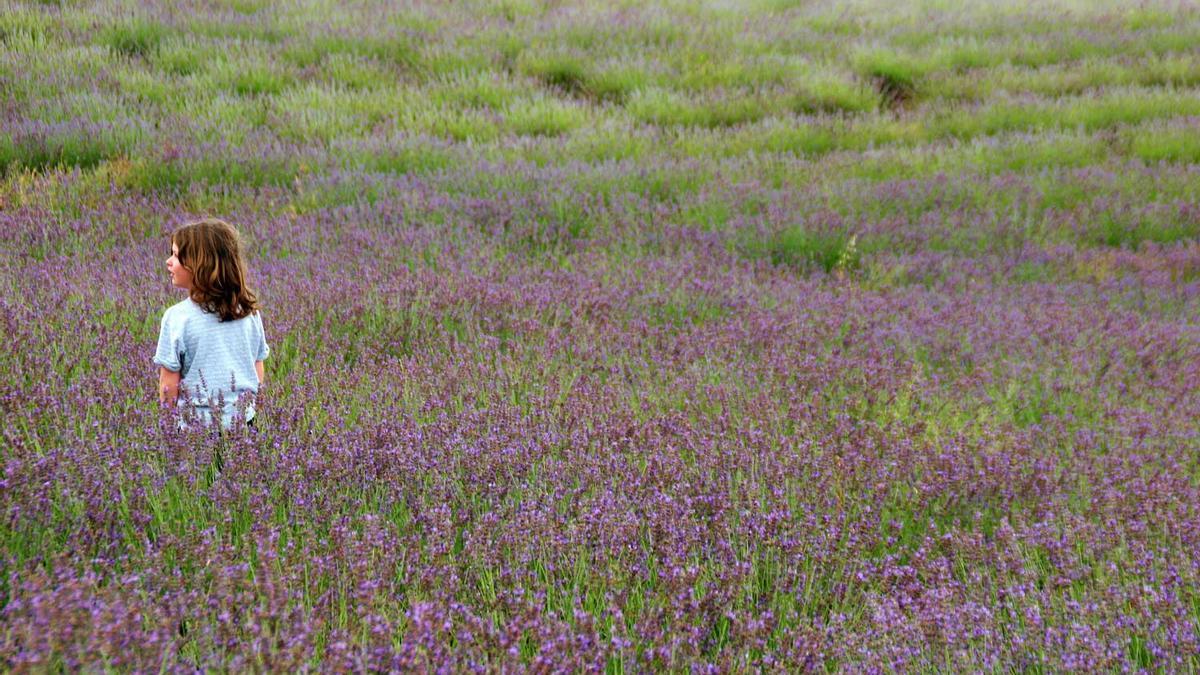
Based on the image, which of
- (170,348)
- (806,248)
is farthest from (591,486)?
(806,248)

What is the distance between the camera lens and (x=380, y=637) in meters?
1.61

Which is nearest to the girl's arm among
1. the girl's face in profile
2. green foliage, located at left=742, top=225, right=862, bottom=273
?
the girl's face in profile

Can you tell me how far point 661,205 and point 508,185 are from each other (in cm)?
106

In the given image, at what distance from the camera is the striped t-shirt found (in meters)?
2.73

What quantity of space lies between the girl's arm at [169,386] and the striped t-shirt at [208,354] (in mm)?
19

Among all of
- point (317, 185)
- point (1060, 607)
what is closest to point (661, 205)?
point (317, 185)

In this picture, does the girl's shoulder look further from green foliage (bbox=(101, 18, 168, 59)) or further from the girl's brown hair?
green foliage (bbox=(101, 18, 168, 59))

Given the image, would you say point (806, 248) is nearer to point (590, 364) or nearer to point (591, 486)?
point (590, 364)

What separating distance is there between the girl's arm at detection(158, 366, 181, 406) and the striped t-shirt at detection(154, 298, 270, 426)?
19mm

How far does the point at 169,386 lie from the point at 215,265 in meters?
0.37

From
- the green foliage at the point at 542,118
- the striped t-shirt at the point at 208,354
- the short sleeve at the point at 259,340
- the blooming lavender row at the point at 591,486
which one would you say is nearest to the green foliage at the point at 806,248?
the blooming lavender row at the point at 591,486

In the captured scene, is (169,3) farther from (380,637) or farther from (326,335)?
(380,637)

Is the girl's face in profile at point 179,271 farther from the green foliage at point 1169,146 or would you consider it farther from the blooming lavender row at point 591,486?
the green foliage at point 1169,146

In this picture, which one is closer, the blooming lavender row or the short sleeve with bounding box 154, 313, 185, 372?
the blooming lavender row
